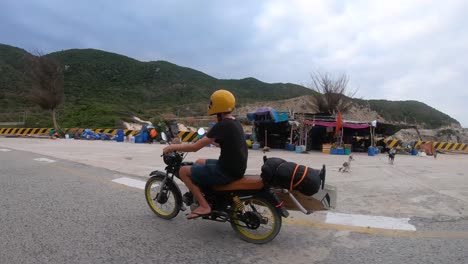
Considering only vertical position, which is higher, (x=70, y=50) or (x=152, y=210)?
(x=70, y=50)

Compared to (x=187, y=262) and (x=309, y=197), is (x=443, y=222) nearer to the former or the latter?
(x=309, y=197)

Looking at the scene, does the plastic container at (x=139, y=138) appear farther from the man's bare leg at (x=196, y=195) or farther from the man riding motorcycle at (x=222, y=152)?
the man riding motorcycle at (x=222, y=152)

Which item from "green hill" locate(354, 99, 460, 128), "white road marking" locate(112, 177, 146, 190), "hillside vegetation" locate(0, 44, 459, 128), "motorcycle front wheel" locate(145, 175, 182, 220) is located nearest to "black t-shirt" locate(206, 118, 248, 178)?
"motorcycle front wheel" locate(145, 175, 182, 220)

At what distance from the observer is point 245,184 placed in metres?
4.08

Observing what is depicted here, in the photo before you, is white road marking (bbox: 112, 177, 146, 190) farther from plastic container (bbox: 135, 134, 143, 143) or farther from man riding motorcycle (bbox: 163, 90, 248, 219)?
plastic container (bbox: 135, 134, 143, 143)

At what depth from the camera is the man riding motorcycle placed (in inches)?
161

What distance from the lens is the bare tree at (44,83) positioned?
31.5 metres

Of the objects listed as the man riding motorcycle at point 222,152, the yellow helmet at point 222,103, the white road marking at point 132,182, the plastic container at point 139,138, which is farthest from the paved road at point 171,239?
the plastic container at point 139,138

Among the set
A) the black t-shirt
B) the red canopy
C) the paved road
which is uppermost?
the red canopy

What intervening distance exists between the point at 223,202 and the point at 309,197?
0.99 meters

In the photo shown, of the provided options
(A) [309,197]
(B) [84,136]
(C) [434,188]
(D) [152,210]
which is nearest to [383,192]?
(C) [434,188]

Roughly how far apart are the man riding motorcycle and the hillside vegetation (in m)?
32.6

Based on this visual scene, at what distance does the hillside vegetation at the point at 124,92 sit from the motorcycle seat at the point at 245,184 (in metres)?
32.7

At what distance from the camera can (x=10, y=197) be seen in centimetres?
591
